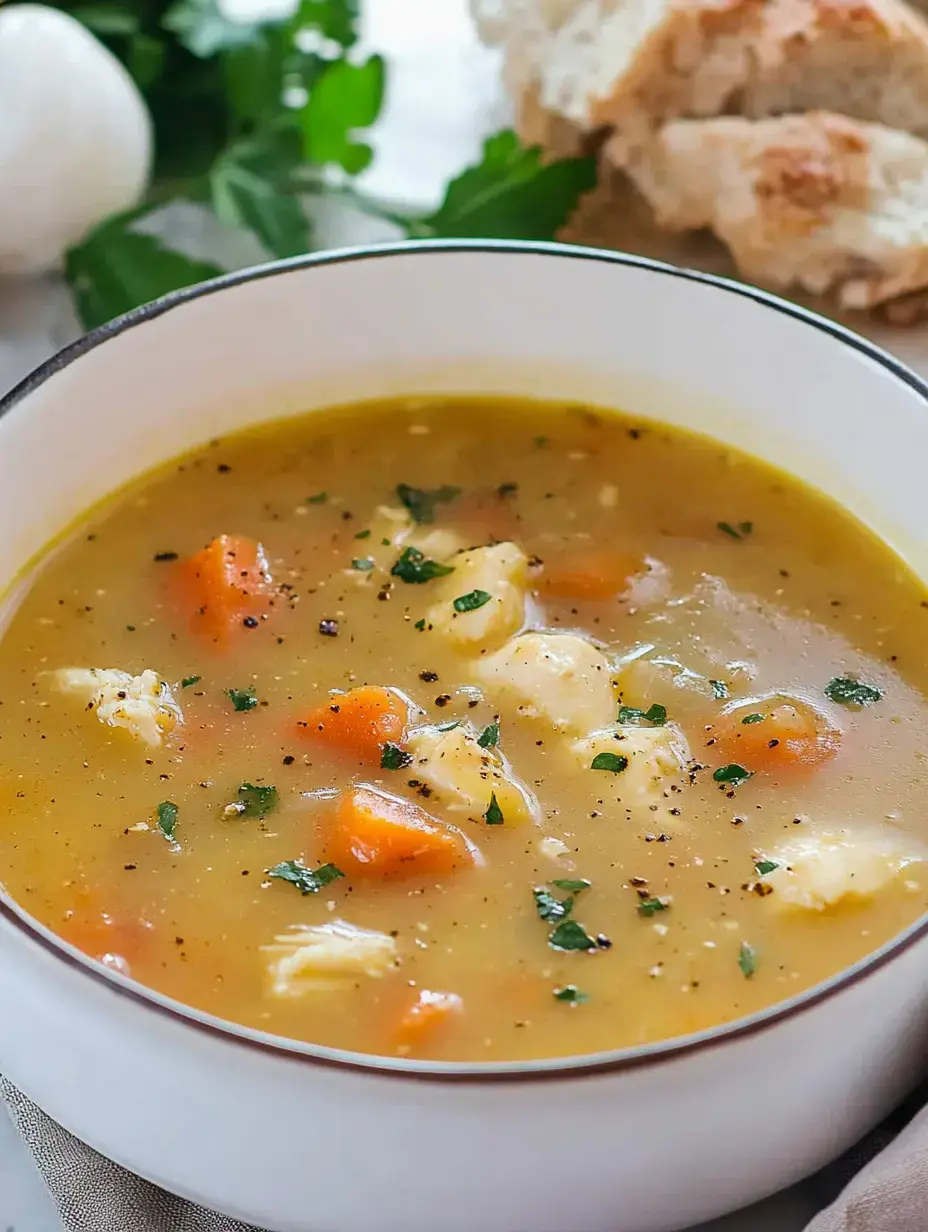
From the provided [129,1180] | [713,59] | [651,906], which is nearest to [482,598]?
[651,906]

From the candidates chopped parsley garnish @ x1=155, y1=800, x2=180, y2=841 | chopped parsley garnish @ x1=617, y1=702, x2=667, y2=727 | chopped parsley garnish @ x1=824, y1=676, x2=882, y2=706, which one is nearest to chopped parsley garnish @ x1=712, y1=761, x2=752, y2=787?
chopped parsley garnish @ x1=617, y1=702, x2=667, y2=727

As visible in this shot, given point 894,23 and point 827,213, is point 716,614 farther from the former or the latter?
point 894,23

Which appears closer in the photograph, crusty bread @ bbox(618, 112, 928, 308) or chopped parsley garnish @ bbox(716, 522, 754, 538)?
chopped parsley garnish @ bbox(716, 522, 754, 538)

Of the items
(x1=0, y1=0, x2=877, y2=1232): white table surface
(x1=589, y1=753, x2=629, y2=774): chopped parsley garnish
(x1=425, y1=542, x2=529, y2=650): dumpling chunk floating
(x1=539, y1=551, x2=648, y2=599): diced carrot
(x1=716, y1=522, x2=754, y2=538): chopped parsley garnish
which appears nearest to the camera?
(x1=589, y1=753, x2=629, y2=774): chopped parsley garnish

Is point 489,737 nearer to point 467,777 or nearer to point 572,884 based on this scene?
point 467,777

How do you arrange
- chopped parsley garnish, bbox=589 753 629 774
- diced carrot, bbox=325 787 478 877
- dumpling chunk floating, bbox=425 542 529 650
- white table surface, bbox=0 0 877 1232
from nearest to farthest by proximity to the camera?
1. diced carrot, bbox=325 787 478 877
2. chopped parsley garnish, bbox=589 753 629 774
3. dumpling chunk floating, bbox=425 542 529 650
4. white table surface, bbox=0 0 877 1232

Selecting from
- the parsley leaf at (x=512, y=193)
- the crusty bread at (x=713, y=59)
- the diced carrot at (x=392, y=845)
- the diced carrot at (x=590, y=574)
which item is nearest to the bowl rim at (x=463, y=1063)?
the diced carrot at (x=392, y=845)

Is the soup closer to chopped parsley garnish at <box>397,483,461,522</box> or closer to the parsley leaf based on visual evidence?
chopped parsley garnish at <box>397,483,461,522</box>

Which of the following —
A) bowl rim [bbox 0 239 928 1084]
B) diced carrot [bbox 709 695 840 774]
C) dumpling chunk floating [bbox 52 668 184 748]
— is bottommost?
diced carrot [bbox 709 695 840 774]

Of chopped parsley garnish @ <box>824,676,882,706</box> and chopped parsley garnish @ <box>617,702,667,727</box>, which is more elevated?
chopped parsley garnish @ <box>617,702,667,727</box>
